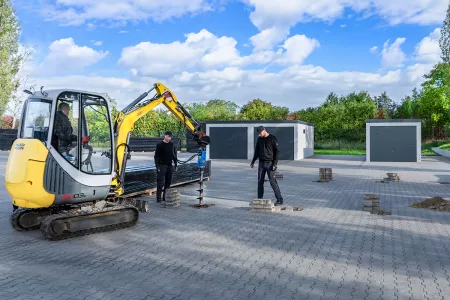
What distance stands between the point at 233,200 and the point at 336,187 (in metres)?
5.00

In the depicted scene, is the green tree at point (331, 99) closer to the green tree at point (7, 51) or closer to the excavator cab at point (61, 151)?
the green tree at point (7, 51)

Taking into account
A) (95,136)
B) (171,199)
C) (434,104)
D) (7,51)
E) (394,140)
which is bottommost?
(171,199)

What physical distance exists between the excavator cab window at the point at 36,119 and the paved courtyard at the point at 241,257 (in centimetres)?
184

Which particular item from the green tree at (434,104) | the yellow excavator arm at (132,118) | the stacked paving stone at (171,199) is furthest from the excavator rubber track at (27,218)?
the green tree at (434,104)

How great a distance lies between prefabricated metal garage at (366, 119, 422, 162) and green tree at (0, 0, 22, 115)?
30213 millimetres

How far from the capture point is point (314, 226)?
31.4 feet

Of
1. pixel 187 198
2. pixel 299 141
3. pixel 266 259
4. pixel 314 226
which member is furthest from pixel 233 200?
pixel 299 141

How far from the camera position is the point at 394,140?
3066 cm

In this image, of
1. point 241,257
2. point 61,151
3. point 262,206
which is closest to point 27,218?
point 61,151

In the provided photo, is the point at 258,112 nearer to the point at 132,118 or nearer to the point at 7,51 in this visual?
the point at 7,51

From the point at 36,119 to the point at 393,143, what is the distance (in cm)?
2615

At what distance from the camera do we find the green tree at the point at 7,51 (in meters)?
41.2

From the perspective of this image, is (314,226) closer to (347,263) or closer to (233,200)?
(347,263)

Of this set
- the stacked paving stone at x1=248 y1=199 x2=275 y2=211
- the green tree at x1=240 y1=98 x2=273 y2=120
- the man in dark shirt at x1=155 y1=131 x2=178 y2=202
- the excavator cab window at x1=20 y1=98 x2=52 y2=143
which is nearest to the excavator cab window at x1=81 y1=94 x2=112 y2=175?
the excavator cab window at x1=20 y1=98 x2=52 y2=143
